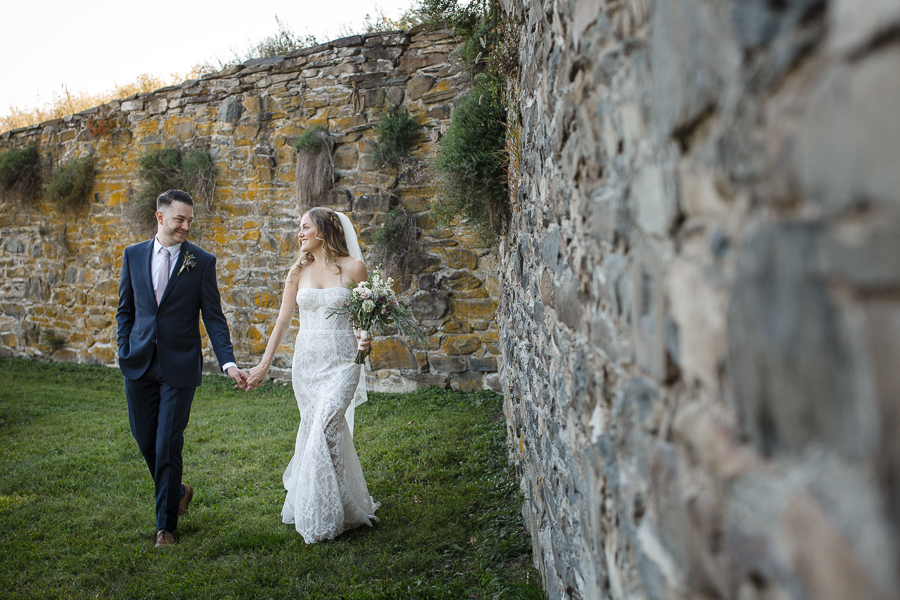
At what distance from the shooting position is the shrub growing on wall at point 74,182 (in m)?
10.2

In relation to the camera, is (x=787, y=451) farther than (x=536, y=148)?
No

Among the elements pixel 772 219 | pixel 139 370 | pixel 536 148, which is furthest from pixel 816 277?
pixel 139 370

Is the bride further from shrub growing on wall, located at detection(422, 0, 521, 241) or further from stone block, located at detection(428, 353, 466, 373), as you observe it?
stone block, located at detection(428, 353, 466, 373)

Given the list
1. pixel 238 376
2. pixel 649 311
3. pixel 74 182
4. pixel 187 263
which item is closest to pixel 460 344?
pixel 238 376

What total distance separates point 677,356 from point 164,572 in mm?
3609

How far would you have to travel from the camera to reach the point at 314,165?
26.6 ft

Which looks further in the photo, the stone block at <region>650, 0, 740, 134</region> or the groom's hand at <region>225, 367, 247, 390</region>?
the groom's hand at <region>225, 367, 247, 390</region>

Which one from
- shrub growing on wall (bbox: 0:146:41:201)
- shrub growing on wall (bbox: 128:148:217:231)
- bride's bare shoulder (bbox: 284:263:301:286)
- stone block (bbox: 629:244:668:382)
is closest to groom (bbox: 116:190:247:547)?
bride's bare shoulder (bbox: 284:263:301:286)

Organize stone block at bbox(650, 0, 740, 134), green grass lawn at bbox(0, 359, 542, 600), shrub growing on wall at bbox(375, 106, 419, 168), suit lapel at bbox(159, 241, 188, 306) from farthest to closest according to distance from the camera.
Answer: shrub growing on wall at bbox(375, 106, 419, 168)
suit lapel at bbox(159, 241, 188, 306)
green grass lawn at bbox(0, 359, 542, 600)
stone block at bbox(650, 0, 740, 134)

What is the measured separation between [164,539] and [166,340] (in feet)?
4.31

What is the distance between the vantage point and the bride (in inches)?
149

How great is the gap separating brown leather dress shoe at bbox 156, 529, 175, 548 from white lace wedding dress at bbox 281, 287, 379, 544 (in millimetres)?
720

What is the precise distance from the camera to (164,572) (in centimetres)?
Result: 344

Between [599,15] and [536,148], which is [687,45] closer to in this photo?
[599,15]
